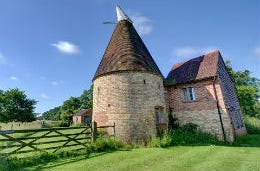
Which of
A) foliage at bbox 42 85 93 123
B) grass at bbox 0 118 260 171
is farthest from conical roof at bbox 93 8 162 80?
foliage at bbox 42 85 93 123

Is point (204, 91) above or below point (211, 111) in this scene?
above

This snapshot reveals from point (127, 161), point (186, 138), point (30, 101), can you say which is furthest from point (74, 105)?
point (127, 161)

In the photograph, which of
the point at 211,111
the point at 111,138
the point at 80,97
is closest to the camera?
the point at 111,138

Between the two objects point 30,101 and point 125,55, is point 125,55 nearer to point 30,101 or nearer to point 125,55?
point 125,55

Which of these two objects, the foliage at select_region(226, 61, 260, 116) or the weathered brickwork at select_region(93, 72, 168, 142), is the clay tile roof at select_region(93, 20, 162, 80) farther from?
the foliage at select_region(226, 61, 260, 116)

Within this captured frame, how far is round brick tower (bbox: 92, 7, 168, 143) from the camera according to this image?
14.4 meters

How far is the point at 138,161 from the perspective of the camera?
30.4 feet

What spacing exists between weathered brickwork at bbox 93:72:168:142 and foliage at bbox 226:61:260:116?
103 feet

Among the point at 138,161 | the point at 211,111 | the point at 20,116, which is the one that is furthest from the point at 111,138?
the point at 20,116

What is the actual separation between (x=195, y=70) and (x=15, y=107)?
4570cm

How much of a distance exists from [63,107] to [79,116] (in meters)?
16.0

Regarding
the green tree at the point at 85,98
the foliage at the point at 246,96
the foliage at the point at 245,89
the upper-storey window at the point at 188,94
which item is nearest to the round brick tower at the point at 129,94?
the upper-storey window at the point at 188,94

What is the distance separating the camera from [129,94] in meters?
14.9

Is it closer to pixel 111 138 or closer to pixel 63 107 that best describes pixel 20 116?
pixel 63 107
